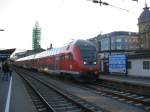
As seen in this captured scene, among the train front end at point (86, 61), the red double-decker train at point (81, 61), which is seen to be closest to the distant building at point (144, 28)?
the red double-decker train at point (81, 61)

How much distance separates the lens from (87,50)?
24.3 m

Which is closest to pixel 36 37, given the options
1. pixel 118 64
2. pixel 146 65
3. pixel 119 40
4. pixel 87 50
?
pixel 119 40

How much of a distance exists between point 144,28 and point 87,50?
77.8 m

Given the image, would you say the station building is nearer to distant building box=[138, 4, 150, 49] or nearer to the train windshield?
distant building box=[138, 4, 150, 49]

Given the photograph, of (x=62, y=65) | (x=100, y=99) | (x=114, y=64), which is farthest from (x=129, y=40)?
(x=100, y=99)

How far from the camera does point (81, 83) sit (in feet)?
83.8

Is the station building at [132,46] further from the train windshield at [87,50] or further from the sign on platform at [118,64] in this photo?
the train windshield at [87,50]

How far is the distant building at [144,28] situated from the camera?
94125 millimetres

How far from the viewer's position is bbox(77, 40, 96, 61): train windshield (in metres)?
23.9

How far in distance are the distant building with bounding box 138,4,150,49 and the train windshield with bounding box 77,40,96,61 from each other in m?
70.8

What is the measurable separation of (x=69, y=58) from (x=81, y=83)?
233 cm

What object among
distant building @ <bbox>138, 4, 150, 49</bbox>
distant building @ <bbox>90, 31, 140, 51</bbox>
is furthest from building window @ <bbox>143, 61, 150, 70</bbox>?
distant building @ <bbox>90, 31, 140, 51</bbox>

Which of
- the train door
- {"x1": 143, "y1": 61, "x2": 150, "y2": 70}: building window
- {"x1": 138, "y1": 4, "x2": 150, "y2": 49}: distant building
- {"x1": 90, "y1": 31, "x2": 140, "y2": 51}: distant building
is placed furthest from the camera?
{"x1": 90, "y1": 31, "x2": 140, "y2": 51}: distant building

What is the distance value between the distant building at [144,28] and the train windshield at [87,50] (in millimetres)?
70810
